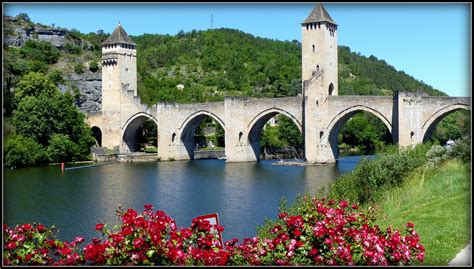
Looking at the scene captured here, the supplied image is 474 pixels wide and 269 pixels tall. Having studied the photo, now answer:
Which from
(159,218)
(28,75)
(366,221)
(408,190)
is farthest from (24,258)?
(28,75)

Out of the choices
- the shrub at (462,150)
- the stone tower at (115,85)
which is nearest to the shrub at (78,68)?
the stone tower at (115,85)

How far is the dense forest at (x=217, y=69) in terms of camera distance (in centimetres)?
5825

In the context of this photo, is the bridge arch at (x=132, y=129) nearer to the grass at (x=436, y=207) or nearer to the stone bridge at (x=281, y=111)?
the stone bridge at (x=281, y=111)

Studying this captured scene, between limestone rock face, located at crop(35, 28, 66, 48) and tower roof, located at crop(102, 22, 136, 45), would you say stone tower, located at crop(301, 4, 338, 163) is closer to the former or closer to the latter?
tower roof, located at crop(102, 22, 136, 45)

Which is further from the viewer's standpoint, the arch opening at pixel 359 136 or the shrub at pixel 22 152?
the arch opening at pixel 359 136

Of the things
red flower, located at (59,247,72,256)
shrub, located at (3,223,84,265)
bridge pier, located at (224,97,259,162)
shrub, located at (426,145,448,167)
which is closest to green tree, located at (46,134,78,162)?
bridge pier, located at (224,97,259,162)

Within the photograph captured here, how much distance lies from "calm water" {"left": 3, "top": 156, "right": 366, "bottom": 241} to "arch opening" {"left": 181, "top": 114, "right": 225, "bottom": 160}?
6.97 metres

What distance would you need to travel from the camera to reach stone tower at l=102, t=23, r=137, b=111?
5388cm

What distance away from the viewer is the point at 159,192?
28.2 metres

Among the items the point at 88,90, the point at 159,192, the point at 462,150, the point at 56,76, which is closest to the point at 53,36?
the point at 88,90

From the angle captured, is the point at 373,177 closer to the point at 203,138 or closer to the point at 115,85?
the point at 115,85

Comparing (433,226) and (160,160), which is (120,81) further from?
(433,226)

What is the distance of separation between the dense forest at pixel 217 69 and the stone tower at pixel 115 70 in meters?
4.80

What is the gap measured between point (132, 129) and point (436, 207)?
4447 cm
